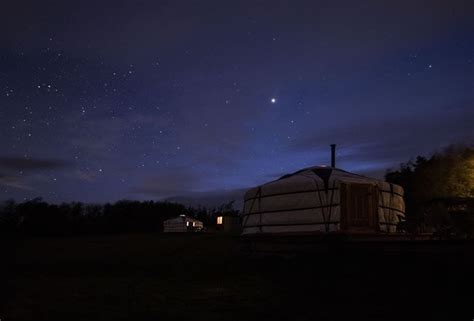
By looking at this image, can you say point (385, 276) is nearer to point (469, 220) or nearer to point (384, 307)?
point (384, 307)

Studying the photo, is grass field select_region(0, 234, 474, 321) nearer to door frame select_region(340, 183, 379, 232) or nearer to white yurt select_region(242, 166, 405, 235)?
white yurt select_region(242, 166, 405, 235)

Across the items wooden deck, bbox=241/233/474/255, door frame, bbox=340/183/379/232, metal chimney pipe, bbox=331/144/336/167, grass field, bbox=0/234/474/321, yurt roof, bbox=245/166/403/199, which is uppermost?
metal chimney pipe, bbox=331/144/336/167

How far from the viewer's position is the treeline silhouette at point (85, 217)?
33.7 m

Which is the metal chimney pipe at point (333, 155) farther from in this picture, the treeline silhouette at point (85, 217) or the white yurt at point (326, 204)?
the treeline silhouette at point (85, 217)

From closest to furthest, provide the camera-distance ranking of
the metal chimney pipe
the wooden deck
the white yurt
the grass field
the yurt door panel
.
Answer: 1. the grass field
2. the wooden deck
3. the white yurt
4. the yurt door panel
5. the metal chimney pipe

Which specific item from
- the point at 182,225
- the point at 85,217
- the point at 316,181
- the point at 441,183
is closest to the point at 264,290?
the point at 316,181

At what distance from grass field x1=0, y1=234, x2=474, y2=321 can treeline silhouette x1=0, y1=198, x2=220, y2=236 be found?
2458 centimetres

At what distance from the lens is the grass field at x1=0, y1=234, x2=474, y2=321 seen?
503 centimetres

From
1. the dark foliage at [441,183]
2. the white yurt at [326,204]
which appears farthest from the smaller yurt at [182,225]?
the white yurt at [326,204]

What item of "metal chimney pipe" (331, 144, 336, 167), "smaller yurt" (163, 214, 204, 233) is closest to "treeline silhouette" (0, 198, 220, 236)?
"smaller yurt" (163, 214, 204, 233)

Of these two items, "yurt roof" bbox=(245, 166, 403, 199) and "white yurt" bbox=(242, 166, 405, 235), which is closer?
"white yurt" bbox=(242, 166, 405, 235)

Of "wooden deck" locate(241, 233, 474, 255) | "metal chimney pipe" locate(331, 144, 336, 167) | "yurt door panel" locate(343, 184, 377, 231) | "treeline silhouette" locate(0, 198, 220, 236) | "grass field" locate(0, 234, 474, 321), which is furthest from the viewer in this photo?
"treeline silhouette" locate(0, 198, 220, 236)

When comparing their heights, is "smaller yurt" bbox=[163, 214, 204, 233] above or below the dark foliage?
below

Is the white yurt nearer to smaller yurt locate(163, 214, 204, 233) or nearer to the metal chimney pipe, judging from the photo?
the metal chimney pipe
